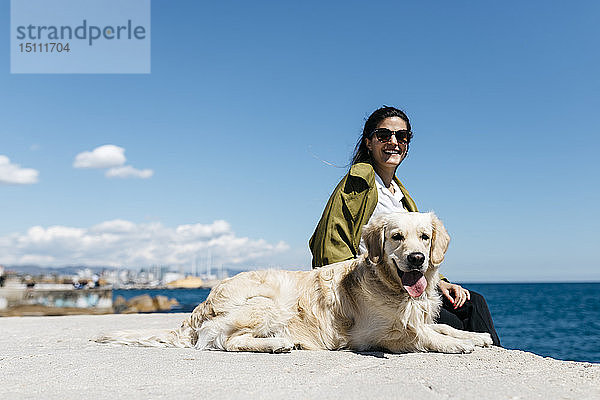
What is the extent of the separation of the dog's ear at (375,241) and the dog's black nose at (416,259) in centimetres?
32

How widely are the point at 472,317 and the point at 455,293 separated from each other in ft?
1.10

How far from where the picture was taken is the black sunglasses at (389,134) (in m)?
5.89

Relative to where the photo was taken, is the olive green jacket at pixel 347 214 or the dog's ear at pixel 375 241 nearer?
the dog's ear at pixel 375 241

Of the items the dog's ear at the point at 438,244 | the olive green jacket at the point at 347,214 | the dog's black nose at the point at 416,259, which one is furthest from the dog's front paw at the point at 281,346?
the dog's ear at the point at 438,244

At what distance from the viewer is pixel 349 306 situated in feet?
15.5

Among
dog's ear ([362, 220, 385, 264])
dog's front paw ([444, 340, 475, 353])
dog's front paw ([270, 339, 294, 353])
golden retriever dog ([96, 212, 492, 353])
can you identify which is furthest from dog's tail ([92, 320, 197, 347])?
dog's front paw ([444, 340, 475, 353])

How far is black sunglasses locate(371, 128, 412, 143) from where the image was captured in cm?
589

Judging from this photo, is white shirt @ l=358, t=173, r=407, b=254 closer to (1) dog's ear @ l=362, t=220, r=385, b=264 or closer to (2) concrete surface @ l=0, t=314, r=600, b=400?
(1) dog's ear @ l=362, t=220, r=385, b=264

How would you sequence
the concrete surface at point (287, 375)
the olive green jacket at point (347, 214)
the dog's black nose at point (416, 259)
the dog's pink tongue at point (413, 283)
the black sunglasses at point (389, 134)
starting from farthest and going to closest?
1. the black sunglasses at point (389, 134)
2. the olive green jacket at point (347, 214)
3. the dog's pink tongue at point (413, 283)
4. the dog's black nose at point (416, 259)
5. the concrete surface at point (287, 375)

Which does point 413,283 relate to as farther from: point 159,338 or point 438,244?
point 159,338

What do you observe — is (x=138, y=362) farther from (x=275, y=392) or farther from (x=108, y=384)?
(x=275, y=392)

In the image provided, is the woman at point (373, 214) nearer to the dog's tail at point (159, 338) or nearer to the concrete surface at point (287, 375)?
the concrete surface at point (287, 375)

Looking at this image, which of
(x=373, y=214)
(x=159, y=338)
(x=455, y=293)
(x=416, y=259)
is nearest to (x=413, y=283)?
(x=416, y=259)

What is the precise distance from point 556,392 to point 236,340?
271cm
